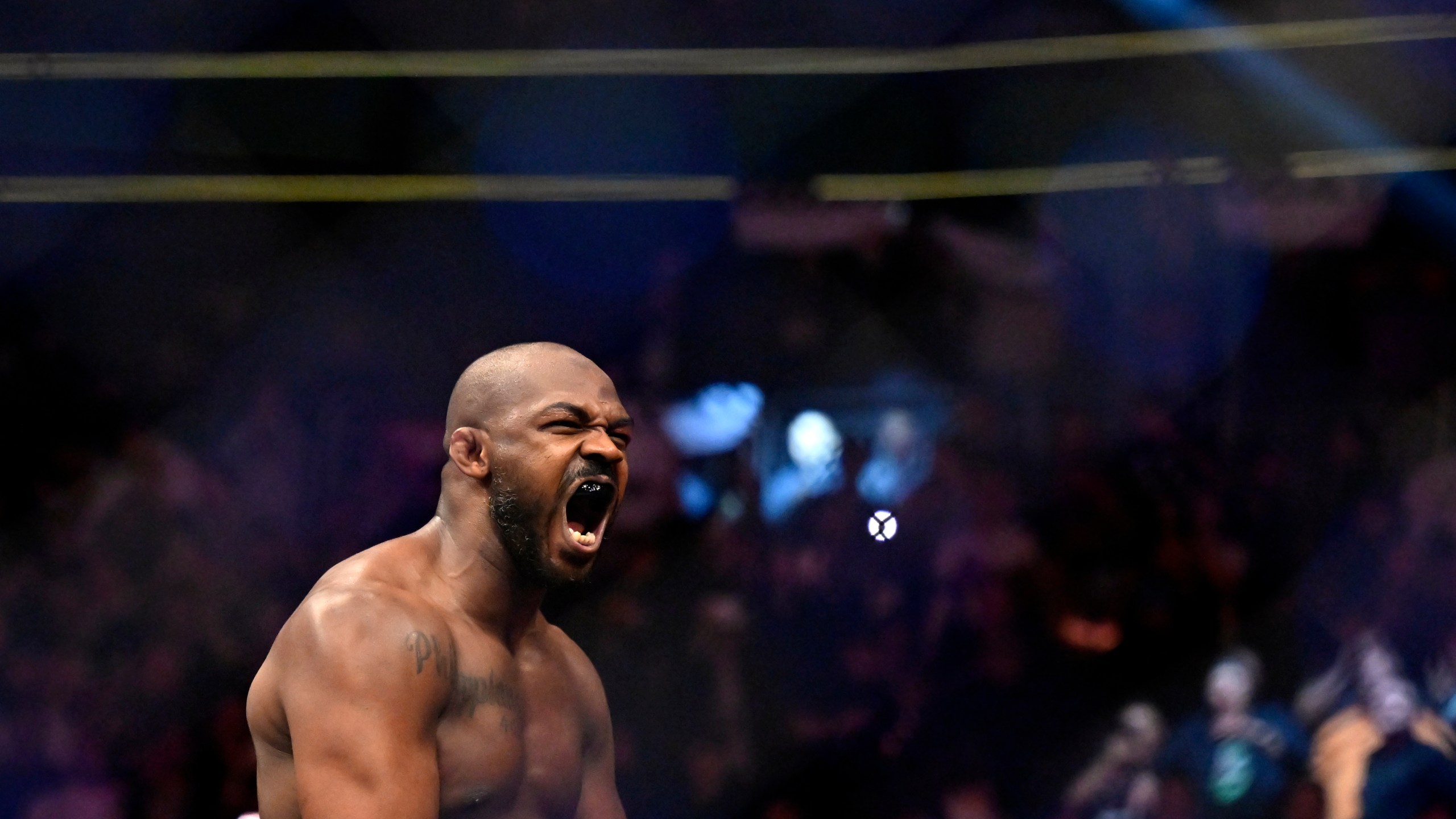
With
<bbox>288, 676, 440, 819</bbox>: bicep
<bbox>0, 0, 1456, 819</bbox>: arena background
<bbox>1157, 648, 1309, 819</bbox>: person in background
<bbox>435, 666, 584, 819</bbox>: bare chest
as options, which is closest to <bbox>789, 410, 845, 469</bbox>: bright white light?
<bbox>0, 0, 1456, 819</bbox>: arena background

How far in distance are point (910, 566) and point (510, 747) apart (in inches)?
76.3

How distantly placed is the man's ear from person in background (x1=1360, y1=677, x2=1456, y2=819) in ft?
7.06

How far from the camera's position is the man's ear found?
2035 mm

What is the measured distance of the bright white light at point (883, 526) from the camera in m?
3.79

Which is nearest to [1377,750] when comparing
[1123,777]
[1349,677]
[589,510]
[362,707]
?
[1349,677]

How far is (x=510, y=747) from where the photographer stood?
203 cm

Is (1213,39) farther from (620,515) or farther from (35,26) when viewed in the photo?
(35,26)

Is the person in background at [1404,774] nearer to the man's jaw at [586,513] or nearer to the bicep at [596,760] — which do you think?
the bicep at [596,760]

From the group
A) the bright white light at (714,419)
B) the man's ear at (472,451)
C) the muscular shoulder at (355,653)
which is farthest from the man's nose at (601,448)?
the bright white light at (714,419)

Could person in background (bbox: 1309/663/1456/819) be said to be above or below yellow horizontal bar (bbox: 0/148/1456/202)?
below

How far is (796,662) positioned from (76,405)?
6.51ft

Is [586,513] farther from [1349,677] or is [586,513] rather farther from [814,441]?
[1349,677]

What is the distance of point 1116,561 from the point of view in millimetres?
3807

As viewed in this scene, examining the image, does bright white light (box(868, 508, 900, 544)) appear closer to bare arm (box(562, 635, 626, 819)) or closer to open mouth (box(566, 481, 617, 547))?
bare arm (box(562, 635, 626, 819))
